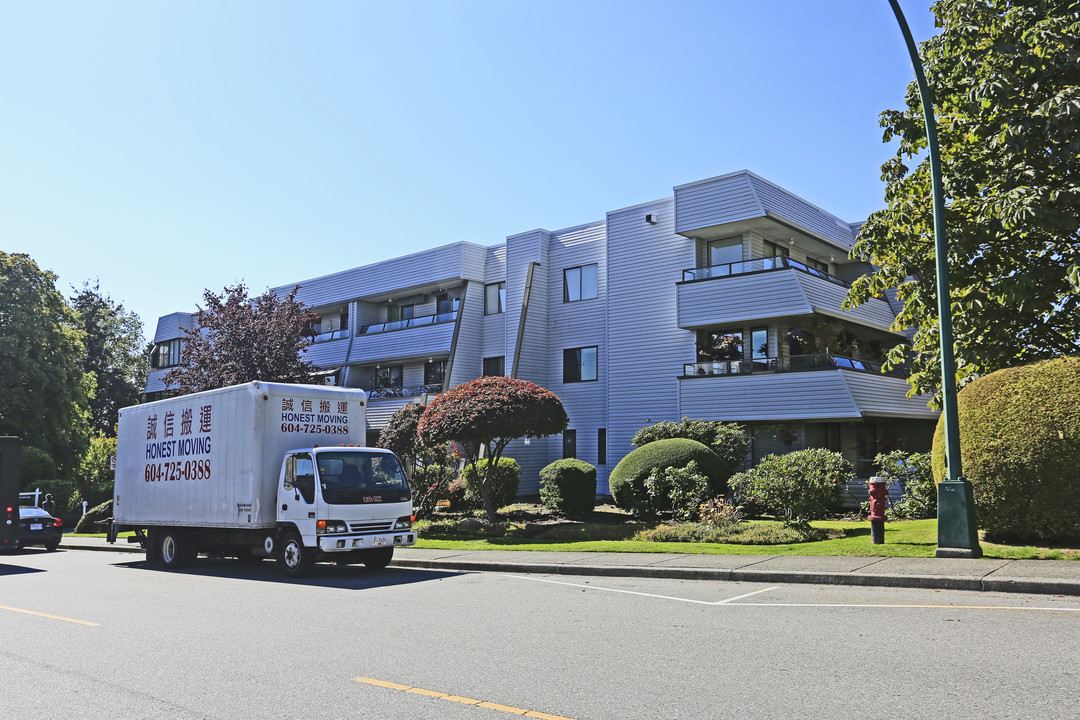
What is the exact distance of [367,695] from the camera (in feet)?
20.6

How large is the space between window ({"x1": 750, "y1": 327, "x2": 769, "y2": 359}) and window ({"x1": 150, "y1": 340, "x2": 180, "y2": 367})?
35.3 metres

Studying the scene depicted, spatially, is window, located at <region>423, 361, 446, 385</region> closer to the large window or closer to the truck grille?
the large window

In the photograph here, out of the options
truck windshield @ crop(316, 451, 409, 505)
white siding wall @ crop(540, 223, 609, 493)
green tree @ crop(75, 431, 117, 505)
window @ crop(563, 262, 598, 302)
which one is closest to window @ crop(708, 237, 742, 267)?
white siding wall @ crop(540, 223, 609, 493)

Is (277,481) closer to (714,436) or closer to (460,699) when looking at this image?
(460,699)

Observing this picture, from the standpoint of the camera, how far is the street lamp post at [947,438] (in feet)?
40.3

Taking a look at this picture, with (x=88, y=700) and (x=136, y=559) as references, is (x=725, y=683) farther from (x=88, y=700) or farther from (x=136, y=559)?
(x=136, y=559)

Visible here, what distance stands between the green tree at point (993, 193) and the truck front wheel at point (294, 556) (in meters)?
11.2

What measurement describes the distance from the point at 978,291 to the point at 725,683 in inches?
445

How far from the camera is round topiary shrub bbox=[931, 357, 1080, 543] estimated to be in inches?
495

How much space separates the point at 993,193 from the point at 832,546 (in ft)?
20.9

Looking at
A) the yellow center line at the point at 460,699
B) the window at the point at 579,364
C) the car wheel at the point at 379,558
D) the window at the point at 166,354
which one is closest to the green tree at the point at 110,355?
the window at the point at 166,354

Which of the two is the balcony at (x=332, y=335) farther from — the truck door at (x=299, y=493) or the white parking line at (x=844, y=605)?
the white parking line at (x=844, y=605)

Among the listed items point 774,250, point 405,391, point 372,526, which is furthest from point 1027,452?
point 405,391

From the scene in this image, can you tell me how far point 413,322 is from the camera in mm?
37250
